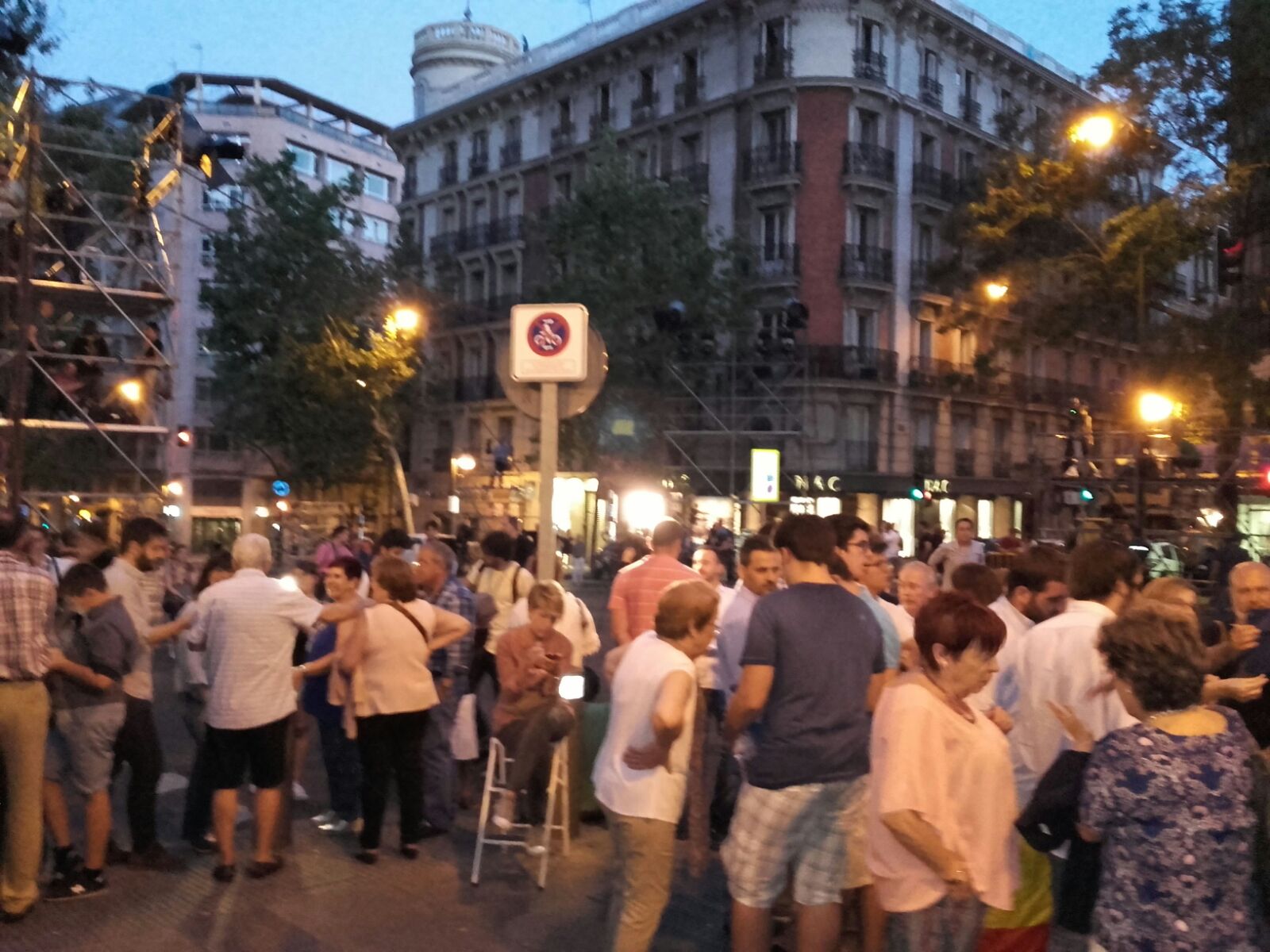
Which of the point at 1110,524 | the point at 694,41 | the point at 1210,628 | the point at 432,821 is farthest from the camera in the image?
the point at 694,41

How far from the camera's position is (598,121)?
1667 inches

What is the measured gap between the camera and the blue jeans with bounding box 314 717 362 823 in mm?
6980

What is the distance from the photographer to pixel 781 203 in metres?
37.6

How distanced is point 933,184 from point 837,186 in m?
4.21

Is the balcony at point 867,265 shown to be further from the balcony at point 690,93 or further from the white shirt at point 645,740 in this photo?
the white shirt at point 645,740

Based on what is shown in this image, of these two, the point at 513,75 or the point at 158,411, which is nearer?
the point at 158,411

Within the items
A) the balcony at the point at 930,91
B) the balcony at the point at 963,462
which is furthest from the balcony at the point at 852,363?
the balcony at the point at 930,91

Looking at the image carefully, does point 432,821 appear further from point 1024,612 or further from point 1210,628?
point 1210,628

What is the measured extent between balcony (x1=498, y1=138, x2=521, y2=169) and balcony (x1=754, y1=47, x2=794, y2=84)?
A: 1127 centimetres

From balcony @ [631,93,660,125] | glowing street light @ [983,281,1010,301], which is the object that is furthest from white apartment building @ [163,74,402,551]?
glowing street light @ [983,281,1010,301]

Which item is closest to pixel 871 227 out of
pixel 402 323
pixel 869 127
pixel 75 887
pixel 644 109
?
pixel 869 127

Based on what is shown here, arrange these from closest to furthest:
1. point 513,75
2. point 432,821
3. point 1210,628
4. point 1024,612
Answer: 1. point 1024,612
2. point 1210,628
3. point 432,821
4. point 513,75

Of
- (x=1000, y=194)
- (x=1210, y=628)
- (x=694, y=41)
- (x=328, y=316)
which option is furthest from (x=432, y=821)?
(x=694, y=41)

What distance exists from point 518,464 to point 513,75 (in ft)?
50.3
